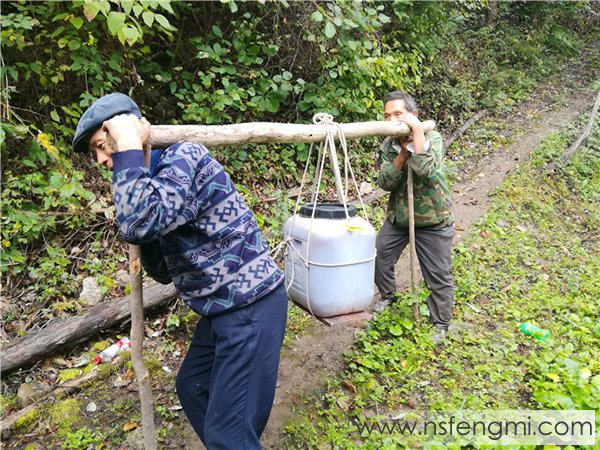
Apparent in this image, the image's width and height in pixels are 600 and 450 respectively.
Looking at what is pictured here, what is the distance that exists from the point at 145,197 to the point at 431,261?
2.67 meters

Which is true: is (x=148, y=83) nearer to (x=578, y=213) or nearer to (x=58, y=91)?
(x=58, y=91)

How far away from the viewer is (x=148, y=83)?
17.5ft

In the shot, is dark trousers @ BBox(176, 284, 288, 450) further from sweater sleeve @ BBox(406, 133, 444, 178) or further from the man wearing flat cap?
sweater sleeve @ BBox(406, 133, 444, 178)

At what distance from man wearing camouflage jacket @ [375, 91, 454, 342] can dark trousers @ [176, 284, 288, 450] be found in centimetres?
171

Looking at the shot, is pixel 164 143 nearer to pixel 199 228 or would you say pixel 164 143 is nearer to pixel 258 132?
pixel 199 228

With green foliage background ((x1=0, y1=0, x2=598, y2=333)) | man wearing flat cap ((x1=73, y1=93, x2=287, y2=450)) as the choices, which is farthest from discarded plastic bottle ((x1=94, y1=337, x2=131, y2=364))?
A: man wearing flat cap ((x1=73, y1=93, x2=287, y2=450))

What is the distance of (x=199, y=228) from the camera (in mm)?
1784

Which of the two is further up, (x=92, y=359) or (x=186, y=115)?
(x=186, y=115)

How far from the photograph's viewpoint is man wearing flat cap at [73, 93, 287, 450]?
167 centimetres

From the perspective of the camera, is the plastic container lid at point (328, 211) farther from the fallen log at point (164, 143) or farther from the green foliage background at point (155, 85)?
the green foliage background at point (155, 85)

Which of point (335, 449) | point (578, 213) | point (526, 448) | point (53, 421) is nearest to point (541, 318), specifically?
point (526, 448)

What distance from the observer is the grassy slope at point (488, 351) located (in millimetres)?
3004

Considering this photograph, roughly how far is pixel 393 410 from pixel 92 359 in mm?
2260

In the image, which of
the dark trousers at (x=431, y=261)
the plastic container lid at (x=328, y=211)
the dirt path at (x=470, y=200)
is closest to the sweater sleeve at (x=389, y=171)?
the dark trousers at (x=431, y=261)
